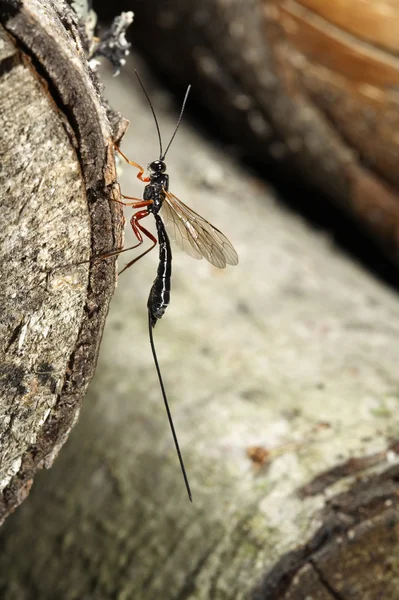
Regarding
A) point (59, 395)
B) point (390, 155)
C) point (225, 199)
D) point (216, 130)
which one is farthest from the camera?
point (216, 130)

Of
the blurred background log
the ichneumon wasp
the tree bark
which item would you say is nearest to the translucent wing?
the ichneumon wasp

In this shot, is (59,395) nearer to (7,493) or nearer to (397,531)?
(7,493)

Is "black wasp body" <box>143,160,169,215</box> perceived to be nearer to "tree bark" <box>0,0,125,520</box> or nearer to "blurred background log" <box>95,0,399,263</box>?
"tree bark" <box>0,0,125,520</box>

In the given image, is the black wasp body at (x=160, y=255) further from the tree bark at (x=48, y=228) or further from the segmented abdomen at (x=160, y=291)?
the tree bark at (x=48, y=228)

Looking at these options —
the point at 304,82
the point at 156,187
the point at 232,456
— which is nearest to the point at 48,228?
the point at 156,187

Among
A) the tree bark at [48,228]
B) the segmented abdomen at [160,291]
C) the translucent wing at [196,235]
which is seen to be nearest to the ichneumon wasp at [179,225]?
the translucent wing at [196,235]

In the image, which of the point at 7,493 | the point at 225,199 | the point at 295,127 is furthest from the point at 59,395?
the point at 295,127

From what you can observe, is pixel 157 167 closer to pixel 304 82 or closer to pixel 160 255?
pixel 160 255
